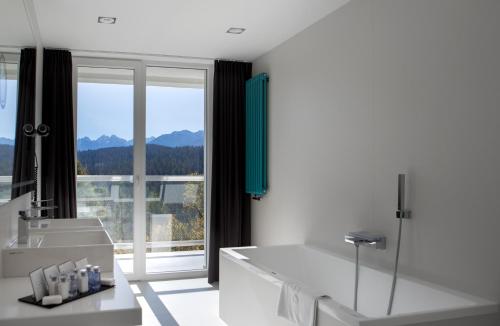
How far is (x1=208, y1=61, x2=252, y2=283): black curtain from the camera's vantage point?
18.7ft

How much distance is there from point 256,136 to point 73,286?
3.65 metres

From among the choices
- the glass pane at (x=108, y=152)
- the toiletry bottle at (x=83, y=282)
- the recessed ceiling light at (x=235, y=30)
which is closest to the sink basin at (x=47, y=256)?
the toiletry bottle at (x=83, y=282)

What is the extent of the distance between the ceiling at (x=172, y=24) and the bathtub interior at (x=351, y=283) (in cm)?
197

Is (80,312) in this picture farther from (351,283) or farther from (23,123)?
(351,283)

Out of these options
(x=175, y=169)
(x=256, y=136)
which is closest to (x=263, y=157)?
(x=256, y=136)

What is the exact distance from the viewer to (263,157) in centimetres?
534

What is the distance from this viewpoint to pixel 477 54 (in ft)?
8.57

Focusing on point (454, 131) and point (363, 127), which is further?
point (363, 127)

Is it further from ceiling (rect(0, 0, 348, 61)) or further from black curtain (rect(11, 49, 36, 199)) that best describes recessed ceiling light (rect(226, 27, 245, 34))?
black curtain (rect(11, 49, 36, 199))

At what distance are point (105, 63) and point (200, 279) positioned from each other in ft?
8.75

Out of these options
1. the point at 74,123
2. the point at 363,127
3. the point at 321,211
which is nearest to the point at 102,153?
the point at 74,123

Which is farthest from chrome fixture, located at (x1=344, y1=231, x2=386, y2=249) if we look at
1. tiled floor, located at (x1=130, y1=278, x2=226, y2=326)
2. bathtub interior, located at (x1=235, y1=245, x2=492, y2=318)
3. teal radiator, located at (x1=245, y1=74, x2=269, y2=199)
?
teal radiator, located at (x1=245, y1=74, x2=269, y2=199)

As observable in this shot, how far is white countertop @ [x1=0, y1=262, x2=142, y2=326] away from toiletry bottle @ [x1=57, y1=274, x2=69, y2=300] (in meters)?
0.06

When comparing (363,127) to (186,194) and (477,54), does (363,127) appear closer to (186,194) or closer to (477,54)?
(477,54)
